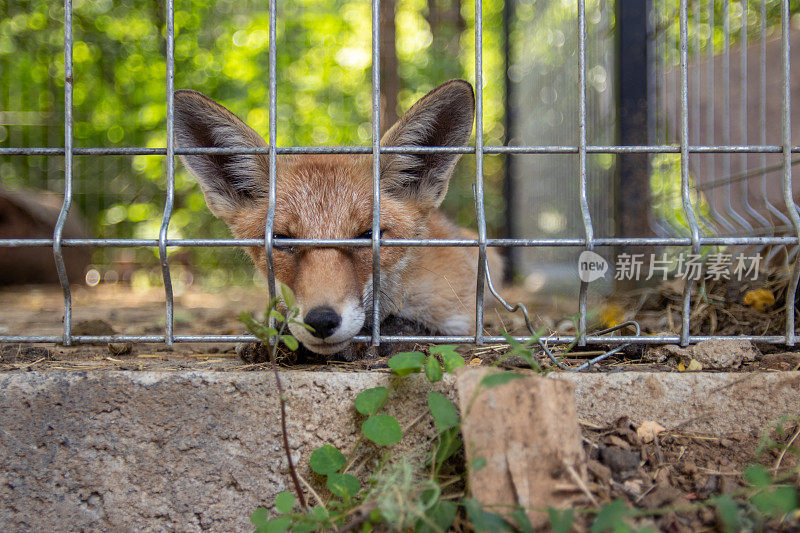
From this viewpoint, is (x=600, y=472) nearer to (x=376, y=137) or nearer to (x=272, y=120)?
(x=376, y=137)

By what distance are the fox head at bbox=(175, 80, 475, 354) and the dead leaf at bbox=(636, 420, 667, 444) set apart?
1030mm

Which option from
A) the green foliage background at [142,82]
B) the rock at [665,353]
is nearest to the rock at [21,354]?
the rock at [665,353]

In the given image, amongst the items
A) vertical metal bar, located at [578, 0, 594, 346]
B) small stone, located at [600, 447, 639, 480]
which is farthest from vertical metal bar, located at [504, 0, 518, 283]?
small stone, located at [600, 447, 639, 480]

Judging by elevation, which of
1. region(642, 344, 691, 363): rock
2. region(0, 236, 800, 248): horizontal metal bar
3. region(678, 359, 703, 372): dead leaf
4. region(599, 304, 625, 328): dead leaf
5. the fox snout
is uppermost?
region(0, 236, 800, 248): horizontal metal bar

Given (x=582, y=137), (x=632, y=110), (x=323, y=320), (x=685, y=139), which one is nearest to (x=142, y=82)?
(x=632, y=110)

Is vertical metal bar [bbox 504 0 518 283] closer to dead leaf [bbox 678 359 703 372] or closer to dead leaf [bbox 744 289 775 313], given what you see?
dead leaf [bbox 744 289 775 313]

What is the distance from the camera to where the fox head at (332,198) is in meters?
1.99

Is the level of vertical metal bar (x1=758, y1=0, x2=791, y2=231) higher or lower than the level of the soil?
higher

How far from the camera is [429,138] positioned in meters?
2.59

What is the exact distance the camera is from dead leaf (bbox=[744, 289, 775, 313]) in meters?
2.62

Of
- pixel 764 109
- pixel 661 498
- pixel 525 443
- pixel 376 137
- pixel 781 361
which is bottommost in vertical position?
pixel 661 498

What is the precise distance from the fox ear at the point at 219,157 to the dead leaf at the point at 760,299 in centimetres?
267

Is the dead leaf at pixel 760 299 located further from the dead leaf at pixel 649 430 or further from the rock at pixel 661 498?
the rock at pixel 661 498

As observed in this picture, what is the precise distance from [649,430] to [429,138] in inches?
65.3
